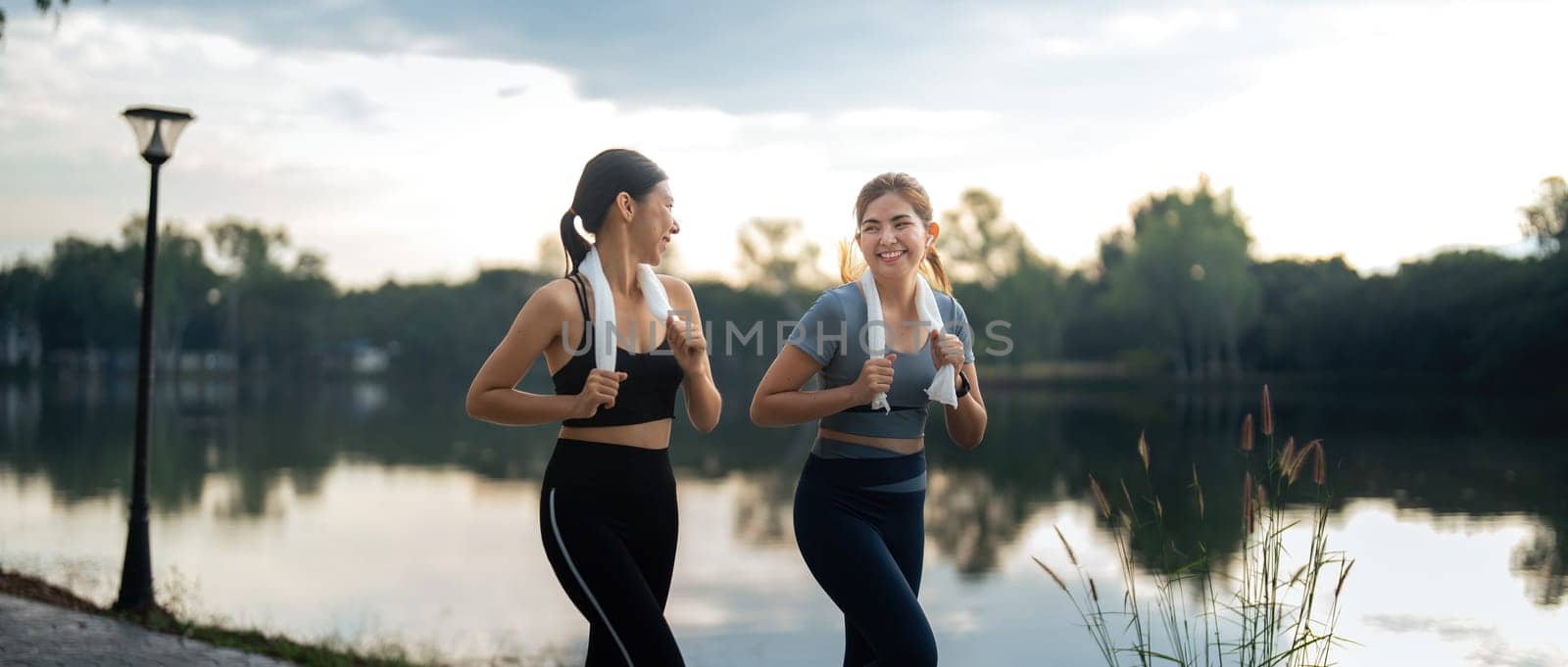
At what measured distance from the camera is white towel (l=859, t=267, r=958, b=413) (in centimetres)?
324

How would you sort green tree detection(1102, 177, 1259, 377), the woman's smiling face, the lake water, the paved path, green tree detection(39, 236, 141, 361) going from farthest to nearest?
green tree detection(39, 236, 141, 361) → green tree detection(1102, 177, 1259, 377) → the lake water → the paved path → the woman's smiling face

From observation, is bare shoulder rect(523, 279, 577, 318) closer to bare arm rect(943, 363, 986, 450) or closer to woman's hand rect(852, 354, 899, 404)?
woman's hand rect(852, 354, 899, 404)

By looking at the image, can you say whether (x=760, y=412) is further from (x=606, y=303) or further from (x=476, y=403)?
(x=476, y=403)

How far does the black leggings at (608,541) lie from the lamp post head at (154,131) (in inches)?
269

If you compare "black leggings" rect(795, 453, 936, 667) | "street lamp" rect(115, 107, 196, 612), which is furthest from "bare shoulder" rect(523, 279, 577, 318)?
"street lamp" rect(115, 107, 196, 612)

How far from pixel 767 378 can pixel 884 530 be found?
0.54m

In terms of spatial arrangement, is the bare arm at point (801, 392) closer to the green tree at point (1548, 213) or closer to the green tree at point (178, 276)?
the green tree at point (1548, 213)

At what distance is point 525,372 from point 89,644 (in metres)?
5.15

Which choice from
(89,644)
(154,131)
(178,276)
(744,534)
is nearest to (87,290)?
(178,276)

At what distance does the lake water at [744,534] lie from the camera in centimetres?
941

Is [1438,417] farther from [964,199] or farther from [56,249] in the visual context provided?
[56,249]

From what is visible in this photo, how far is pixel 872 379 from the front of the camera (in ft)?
10.2

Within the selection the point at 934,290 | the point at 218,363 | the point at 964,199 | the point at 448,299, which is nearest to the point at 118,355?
the point at 218,363

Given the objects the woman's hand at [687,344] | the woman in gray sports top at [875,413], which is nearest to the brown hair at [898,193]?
the woman in gray sports top at [875,413]
